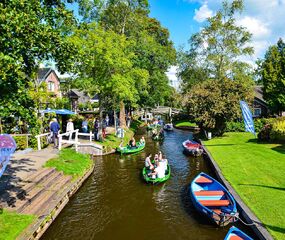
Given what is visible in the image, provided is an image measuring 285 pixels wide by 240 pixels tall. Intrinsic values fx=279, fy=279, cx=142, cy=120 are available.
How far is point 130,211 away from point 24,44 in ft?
32.5

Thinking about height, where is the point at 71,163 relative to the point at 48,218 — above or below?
above

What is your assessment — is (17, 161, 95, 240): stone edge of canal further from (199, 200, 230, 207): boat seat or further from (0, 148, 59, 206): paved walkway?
(199, 200, 230, 207): boat seat

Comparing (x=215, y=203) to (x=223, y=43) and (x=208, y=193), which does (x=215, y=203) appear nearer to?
(x=208, y=193)

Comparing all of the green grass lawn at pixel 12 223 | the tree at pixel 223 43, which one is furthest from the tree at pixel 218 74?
the green grass lawn at pixel 12 223

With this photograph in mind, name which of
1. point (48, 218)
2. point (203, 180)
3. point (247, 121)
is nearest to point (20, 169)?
point (48, 218)

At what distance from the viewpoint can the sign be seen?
28.3 feet

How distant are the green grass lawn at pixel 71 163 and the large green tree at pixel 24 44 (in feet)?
30.2

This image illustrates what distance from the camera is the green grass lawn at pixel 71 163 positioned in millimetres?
18672

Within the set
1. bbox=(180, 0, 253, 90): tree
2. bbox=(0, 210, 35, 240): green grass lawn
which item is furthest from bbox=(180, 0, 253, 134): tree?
bbox=(0, 210, 35, 240): green grass lawn

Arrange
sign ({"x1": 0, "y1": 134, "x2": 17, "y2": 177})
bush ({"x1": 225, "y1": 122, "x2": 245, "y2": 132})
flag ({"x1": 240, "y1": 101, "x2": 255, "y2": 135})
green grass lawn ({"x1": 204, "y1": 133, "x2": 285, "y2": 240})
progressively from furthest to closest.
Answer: bush ({"x1": 225, "y1": 122, "x2": 245, "y2": 132})
flag ({"x1": 240, "y1": 101, "x2": 255, "y2": 135})
green grass lawn ({"x1": 204, "y1": 133, "x2": 285, "y2": 240})
sign ({"x1": 0, "y1": 134, "x2": 17, "y2": 177})

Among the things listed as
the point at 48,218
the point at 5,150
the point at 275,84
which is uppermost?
the point at 275,84

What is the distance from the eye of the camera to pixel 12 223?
36.7 feet

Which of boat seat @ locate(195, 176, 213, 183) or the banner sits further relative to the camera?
the banner

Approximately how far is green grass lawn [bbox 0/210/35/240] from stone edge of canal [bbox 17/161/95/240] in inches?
8.4
